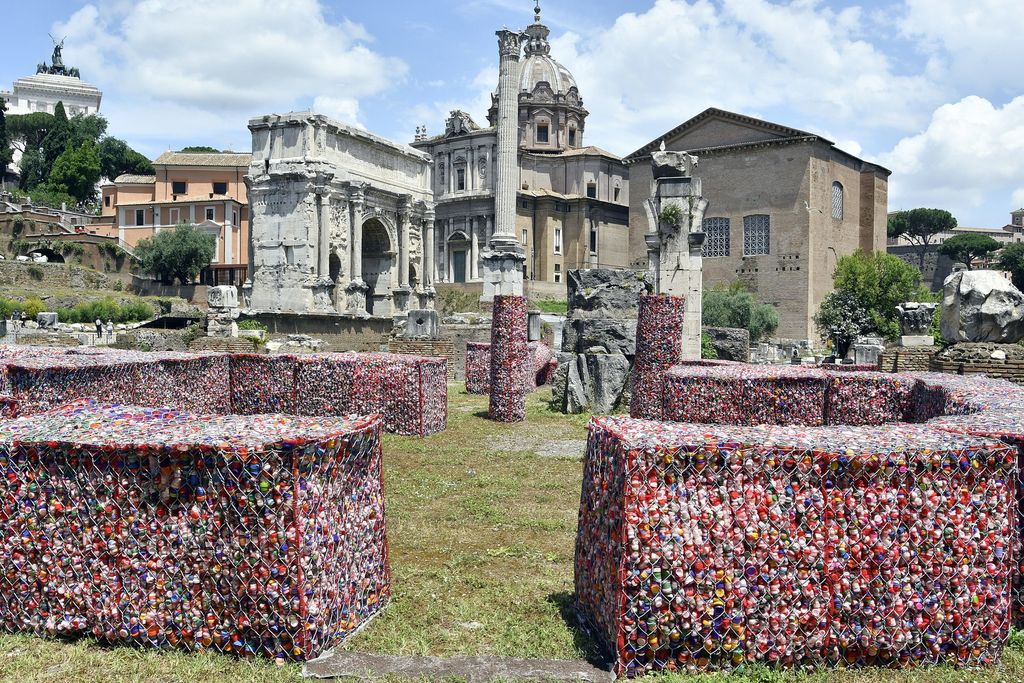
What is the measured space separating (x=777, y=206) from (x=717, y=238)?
4.50m

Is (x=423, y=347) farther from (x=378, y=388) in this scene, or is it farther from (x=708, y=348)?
(x=378, y=388)

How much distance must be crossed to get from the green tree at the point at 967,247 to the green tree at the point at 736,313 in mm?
33388

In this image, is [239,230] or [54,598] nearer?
[54,598]

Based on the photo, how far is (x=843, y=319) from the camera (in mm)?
41844

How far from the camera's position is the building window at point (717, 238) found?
53.2 metres

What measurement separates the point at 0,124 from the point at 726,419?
64.4 meters

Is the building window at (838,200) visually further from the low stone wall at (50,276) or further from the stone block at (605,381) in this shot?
the low stone wall at (50,276)

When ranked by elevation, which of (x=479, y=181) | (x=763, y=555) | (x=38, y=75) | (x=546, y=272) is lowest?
(x=763, y=555)

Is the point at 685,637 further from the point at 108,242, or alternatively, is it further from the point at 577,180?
the point at 577,180

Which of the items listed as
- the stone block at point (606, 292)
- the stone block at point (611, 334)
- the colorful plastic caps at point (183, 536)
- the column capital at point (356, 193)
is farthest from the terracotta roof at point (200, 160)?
the colorful plastic caps at point (183, 536)

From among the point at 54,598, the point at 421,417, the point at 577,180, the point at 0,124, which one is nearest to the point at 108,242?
the point at 0,124

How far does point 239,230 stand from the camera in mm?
55031

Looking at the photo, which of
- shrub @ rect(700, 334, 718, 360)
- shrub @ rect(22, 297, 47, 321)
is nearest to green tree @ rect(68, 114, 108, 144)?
shrub @ rect(22, 297, 47, 321)

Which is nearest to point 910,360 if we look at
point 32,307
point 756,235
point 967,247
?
point 32,307
